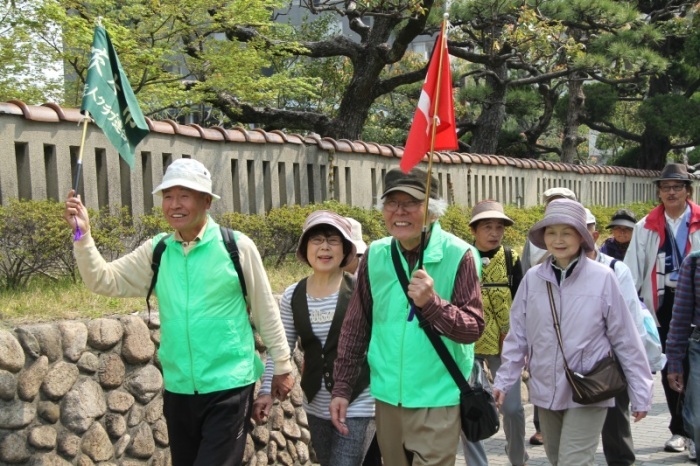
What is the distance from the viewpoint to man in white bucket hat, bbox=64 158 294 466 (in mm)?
4504

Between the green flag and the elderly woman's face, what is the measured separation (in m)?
4.37

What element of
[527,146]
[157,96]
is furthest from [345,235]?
[527,146]

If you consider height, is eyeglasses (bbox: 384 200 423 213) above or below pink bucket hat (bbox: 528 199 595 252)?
above

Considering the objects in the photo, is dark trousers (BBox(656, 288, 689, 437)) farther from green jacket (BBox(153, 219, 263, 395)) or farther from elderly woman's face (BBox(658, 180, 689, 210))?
green jacket (BBox(153, 219, 263, 395))

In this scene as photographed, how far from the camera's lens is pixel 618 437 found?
581 centimetres

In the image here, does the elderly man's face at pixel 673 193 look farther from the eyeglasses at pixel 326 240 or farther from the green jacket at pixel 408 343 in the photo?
the green jacket at pixel 408 343

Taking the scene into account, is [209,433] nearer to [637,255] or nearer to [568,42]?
[637,255]

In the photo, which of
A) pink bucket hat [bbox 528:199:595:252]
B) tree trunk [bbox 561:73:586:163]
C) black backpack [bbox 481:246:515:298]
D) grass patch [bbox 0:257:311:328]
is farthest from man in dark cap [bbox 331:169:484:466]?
tree trunk [bbox 561:73:586:163]

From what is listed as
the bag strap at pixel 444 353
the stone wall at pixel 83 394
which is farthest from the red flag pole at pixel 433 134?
the stone wall at pixel 83 394

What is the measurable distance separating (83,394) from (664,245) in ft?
15.6

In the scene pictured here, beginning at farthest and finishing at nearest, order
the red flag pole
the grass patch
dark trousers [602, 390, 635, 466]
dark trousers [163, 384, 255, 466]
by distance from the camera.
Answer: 1. dark trousers [602, 390, 635, 466]
2. the grass patch
3. dark trousers [163, 384, 255, 466]
4. the red flag pole

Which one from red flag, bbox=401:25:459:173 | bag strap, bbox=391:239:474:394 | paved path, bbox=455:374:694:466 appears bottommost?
paved path, bbox=455:374:694:466

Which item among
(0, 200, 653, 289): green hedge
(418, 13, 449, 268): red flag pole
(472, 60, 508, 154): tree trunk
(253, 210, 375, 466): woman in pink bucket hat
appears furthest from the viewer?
(472, 60, 508, 154): tree trunk

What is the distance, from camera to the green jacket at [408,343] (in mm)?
4250
